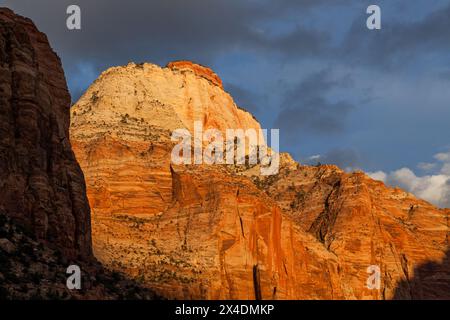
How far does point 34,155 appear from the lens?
3688 inches

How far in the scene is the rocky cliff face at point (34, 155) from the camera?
91.0m

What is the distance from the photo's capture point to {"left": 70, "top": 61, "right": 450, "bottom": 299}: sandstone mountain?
422 ft

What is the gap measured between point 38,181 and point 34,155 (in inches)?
80.9

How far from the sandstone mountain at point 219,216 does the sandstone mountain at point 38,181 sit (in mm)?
21341

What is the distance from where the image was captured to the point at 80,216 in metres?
98.7

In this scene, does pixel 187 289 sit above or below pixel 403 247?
below

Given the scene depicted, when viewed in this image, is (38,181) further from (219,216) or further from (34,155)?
(219,216)

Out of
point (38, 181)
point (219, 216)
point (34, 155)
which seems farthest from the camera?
point (219, 216)

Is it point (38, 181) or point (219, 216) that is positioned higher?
point (219, 216)

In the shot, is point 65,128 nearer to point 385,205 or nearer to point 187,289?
point 187,289

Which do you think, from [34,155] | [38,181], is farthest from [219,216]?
[38,181]

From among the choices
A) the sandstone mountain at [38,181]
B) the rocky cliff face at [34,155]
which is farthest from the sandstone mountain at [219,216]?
the sandstone mountain at [38,181]
